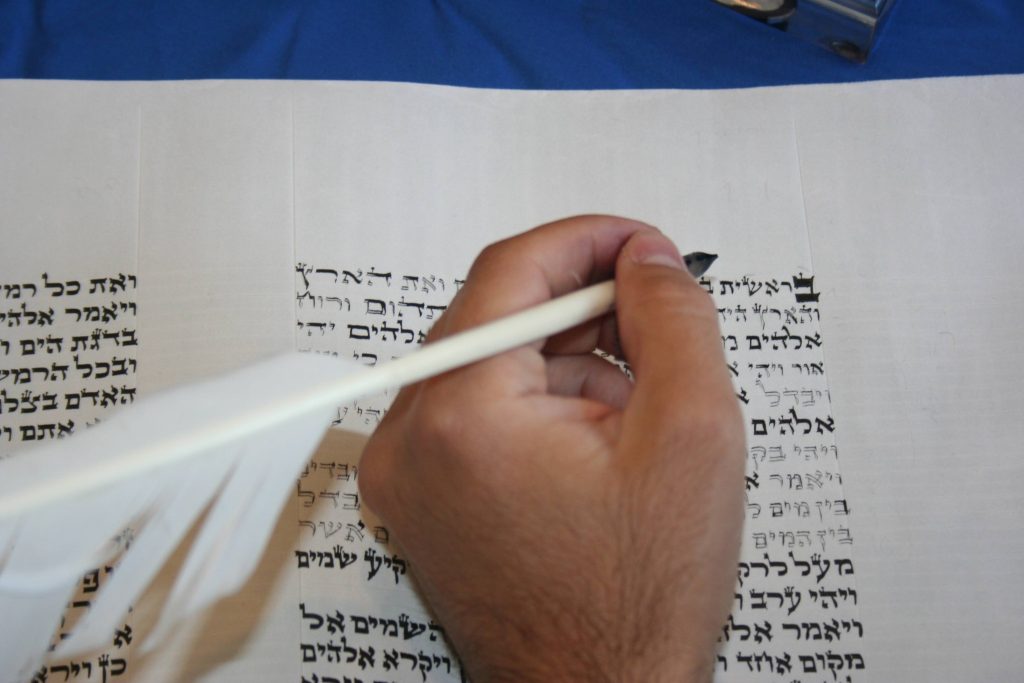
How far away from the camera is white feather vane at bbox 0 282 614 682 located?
477mm

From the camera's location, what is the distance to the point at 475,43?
804 mm

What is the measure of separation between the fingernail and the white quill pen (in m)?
0.07

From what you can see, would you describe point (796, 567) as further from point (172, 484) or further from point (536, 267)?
point (172, 484)

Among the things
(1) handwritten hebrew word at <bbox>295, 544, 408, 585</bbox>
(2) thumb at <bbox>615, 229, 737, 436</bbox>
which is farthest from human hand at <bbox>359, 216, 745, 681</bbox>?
(1) handwritten hebrew word at <bbox>295, 544, 408, 585</bbox>

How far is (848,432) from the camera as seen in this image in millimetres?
690

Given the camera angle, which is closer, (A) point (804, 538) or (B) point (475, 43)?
(A) point (804, 538)

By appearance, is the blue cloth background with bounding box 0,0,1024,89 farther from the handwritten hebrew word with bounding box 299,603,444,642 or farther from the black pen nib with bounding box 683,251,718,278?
the handwritten hebrew word with bounding box 299,603,444,642

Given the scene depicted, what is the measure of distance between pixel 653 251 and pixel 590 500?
6.6 inches

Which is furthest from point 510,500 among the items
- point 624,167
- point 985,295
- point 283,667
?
point 985,295

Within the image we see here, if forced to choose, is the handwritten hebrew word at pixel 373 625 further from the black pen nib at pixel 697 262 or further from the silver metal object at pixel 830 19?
the silver metal object at pixel 830 19

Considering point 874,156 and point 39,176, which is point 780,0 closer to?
point 874,156

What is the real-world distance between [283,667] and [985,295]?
61 centimetres

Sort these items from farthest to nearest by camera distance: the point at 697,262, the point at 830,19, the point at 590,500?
1. the point at 830,19
2. the point at 697,262
3. the point at 590,500

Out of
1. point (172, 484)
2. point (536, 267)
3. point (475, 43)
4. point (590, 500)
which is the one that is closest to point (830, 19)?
point (475, 43)
